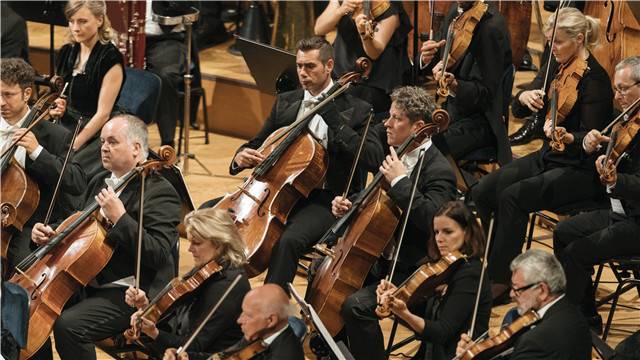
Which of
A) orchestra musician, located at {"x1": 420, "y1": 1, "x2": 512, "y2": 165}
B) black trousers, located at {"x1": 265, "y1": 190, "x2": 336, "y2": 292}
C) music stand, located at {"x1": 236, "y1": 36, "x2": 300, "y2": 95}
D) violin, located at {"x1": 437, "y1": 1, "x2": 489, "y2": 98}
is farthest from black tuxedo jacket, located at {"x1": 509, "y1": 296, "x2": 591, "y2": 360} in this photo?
music stand, located at {"x1": 236, "y1": 36, "x2": 300, "y2": 95}

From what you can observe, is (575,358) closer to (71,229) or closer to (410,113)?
(410,113)

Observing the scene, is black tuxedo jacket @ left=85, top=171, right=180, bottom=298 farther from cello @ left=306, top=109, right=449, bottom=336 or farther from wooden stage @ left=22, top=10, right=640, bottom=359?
wooden stage @ left=22, top=10, right=640, bottom=359

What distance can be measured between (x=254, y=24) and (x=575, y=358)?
16.2 ft

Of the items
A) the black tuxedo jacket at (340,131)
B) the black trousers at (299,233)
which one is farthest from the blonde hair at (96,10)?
the black trousers at (299,233)

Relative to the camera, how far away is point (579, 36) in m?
5.39

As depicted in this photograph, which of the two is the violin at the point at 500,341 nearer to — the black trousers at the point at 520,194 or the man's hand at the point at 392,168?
the man's hand at the point at 392,168

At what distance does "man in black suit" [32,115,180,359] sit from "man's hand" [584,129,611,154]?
1.72m

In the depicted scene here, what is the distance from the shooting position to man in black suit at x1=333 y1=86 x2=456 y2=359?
4930 mm

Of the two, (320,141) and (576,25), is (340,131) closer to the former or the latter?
(320,141)

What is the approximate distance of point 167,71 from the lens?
7590mm

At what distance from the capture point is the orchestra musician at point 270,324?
4215mm

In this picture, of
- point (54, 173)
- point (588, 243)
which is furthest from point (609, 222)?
point (54, 173)

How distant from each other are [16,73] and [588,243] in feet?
8.93

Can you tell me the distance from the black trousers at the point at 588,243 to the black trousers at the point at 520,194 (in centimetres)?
18
